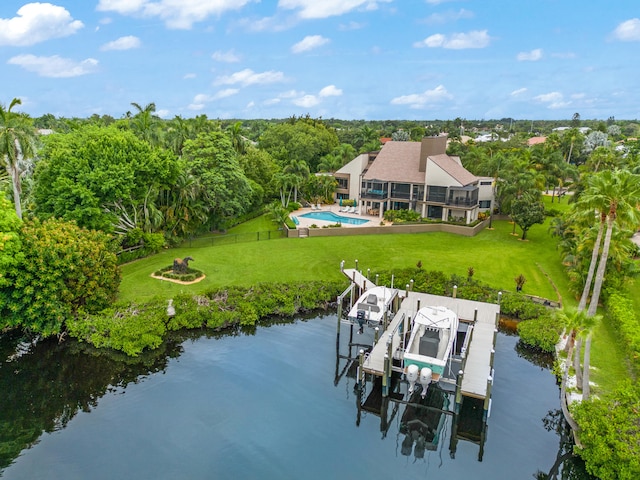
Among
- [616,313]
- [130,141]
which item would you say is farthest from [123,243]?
[616,313]

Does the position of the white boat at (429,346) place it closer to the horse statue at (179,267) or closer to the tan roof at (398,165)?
the horse statue at (179,267)

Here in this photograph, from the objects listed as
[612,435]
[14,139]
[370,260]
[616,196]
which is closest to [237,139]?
[370,260]

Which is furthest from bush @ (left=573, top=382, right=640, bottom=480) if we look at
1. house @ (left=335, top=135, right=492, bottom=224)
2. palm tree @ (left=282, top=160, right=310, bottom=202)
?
palm tree @ (left=282, top=160, right=310, bottom=202)

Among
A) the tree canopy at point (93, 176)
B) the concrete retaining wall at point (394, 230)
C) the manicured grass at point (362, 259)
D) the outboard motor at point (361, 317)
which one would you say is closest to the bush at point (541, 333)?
the manicured grass at point (362, 259)

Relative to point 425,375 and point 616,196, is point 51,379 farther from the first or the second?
point 616,196

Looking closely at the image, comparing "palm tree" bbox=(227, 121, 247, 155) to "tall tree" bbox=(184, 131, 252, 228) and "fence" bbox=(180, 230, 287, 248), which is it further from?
"fence" bbox=(180, 230, 287, 248)

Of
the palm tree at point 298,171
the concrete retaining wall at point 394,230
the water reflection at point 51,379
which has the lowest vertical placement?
the water reflection at point 51,379
